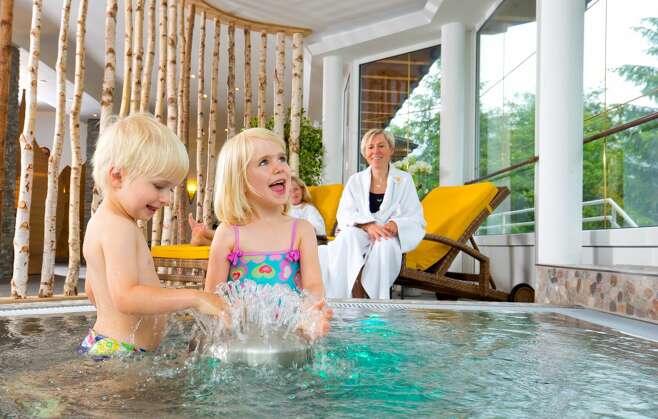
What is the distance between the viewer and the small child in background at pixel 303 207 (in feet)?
17.0

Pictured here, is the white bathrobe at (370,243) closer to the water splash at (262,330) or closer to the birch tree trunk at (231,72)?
the water splash at (262,330)

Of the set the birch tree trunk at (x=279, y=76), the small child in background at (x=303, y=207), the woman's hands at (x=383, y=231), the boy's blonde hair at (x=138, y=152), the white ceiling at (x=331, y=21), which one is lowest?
the woman's hands at (x=383, y=231)

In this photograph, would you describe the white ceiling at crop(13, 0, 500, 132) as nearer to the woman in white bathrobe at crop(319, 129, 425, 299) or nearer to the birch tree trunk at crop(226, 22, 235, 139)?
the birch tree trunk at crop(226, 22, 235, 139)

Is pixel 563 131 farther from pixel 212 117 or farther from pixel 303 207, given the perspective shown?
pixel 212 117

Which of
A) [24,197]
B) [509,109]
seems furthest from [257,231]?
[509,109]

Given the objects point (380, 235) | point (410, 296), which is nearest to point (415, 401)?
point (380, 235)

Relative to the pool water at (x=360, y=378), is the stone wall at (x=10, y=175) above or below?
above

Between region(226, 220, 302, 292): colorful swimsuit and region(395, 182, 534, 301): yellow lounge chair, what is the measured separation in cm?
240

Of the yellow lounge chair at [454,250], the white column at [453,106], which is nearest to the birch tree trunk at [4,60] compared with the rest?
the yellow lounge chair at [454,250]

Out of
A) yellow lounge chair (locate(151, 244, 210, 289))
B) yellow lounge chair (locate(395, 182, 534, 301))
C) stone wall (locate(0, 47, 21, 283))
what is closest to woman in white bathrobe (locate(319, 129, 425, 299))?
yellow lounge chair (locate(395, 182, 534, 301))

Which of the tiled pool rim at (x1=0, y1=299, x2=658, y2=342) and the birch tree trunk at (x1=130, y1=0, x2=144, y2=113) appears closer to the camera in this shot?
the tiled pool rim at (x1=0, y1=299, x2=658, y2=342)

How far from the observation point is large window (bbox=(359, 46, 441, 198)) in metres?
6.80

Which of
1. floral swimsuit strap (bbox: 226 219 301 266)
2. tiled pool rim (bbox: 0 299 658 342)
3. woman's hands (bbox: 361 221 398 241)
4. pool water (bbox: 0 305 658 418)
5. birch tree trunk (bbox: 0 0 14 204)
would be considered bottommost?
pool water (bbox: 0 305 658 418)

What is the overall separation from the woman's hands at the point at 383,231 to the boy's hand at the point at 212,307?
2.79 metres
